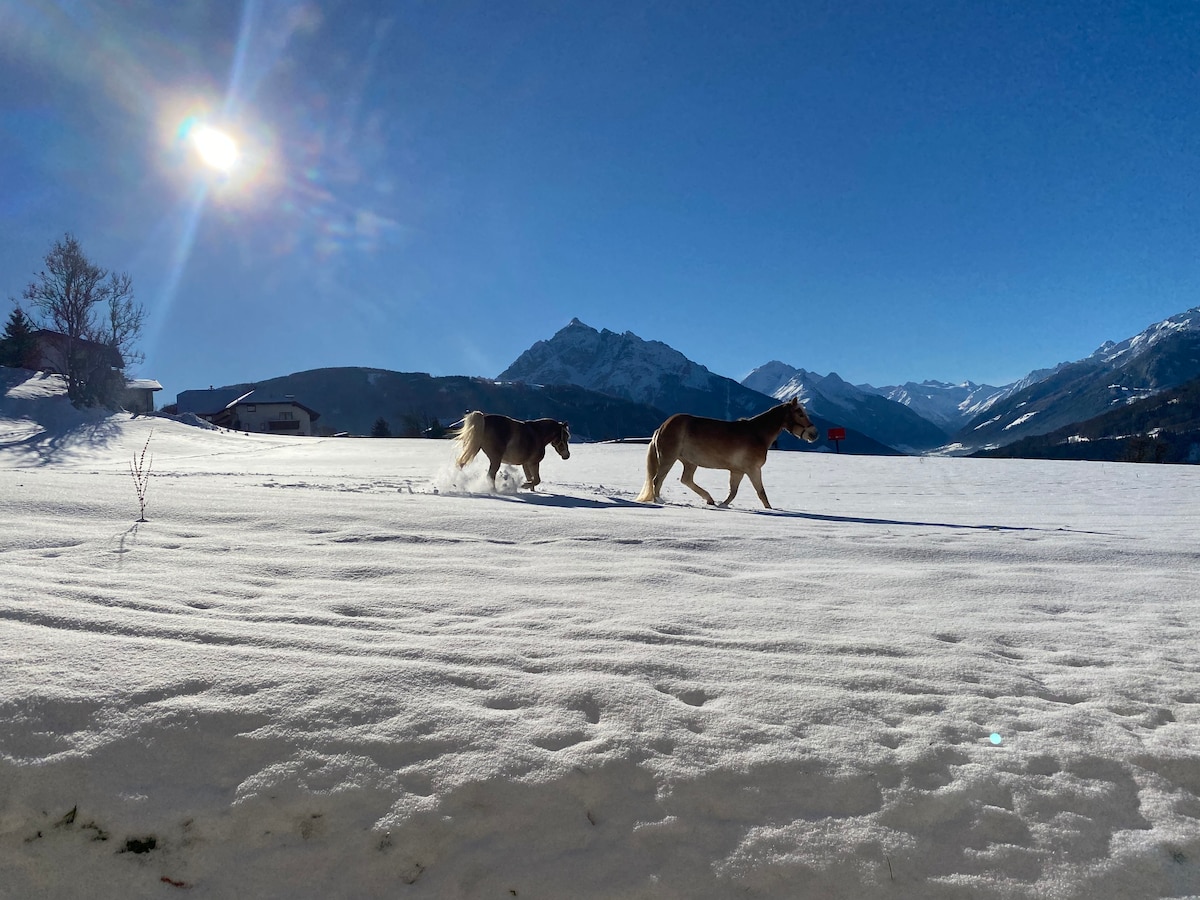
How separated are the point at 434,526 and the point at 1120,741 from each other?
4.43m

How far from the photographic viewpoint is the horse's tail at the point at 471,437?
9.92 m

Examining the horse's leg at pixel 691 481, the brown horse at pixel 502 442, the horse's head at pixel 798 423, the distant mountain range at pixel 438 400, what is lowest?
the horse's leg at pixel 691 481

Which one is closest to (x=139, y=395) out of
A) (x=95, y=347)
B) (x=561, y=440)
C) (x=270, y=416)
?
(x=95, y=347)

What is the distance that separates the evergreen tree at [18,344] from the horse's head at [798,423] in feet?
188

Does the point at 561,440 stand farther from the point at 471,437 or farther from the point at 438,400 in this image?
the point at 438,400

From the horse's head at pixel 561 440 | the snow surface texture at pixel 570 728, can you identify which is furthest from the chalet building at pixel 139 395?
the snow surface texture at pixel 570 728

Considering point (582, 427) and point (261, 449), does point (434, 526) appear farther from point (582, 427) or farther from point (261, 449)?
point (582, 427)

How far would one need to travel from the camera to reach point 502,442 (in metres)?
10.1

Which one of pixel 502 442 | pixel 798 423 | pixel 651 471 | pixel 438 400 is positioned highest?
pixel 438 400

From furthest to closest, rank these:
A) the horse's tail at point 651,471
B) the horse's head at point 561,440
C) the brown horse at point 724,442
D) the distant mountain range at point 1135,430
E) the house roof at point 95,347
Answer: the distant mountain range at point 1135,430, the house roof at point 95,347, the horse's head at point 561,440, the horse's tail at point 651,471, the brown horse at point 724,442

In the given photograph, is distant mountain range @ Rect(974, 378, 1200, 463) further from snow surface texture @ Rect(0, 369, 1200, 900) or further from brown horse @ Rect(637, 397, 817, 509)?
snow surface texture @ Rect(0, 369, 1200, 900)

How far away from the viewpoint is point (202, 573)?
3510 millimetres

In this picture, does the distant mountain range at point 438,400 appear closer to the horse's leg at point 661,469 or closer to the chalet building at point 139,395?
the chalet building at point 139,395

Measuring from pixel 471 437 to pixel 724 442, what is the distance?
3940 mm
